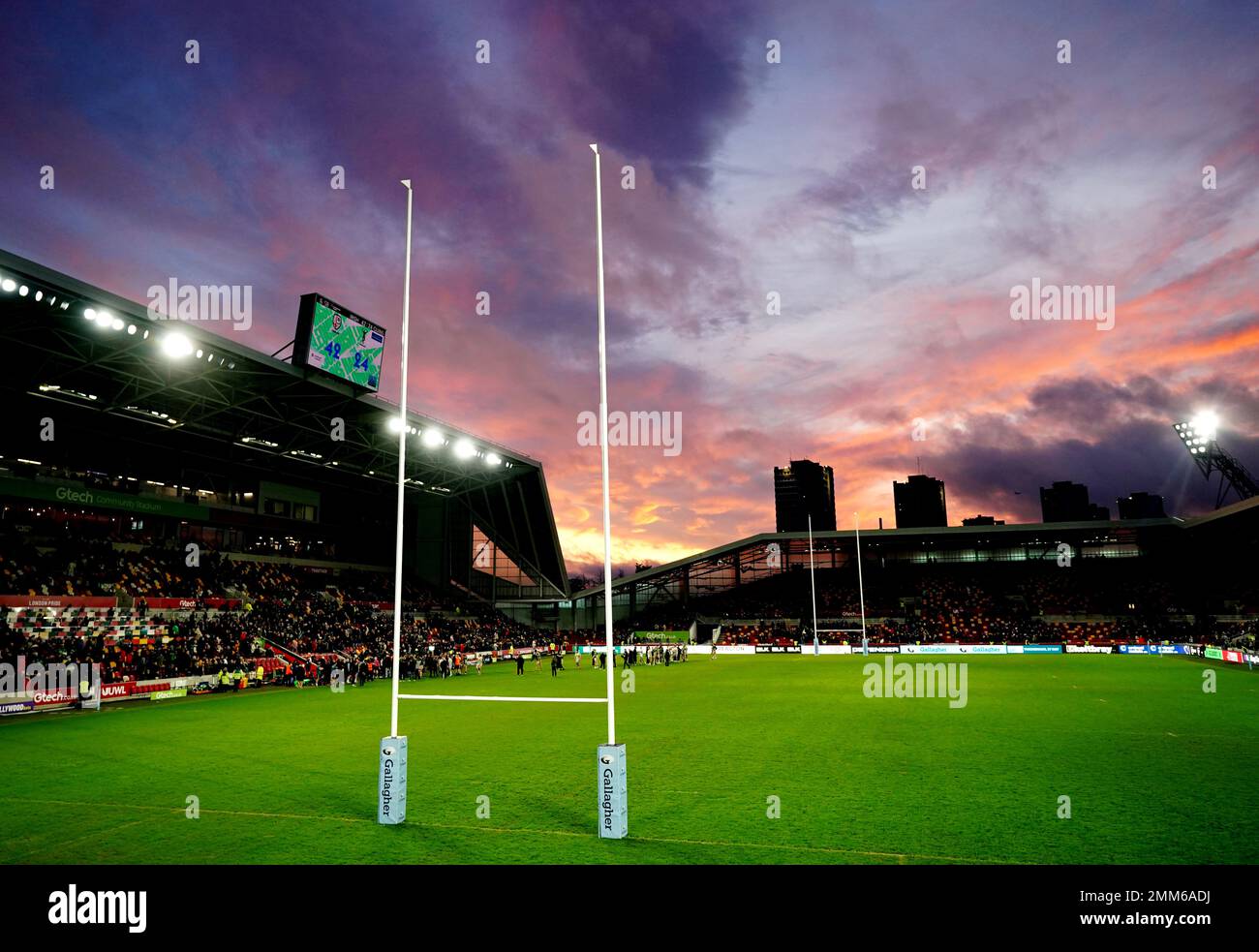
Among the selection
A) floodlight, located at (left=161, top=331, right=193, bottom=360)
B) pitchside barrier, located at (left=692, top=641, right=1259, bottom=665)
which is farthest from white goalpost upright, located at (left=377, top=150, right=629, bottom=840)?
pitchside barrier, located at (left=692, top=641, right=1259, bottom=665)

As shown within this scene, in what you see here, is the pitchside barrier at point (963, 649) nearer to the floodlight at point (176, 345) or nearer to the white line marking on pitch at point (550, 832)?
the floodlight at point (176, 345)

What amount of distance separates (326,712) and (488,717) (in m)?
6.26

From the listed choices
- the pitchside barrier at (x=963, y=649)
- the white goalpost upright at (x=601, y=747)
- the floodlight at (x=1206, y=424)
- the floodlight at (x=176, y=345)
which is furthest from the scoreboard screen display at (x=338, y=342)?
the floodlight at (x=1206, y=424)

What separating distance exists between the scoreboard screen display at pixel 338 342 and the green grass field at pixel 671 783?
1695 cm

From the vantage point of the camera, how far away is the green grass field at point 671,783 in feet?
29.4

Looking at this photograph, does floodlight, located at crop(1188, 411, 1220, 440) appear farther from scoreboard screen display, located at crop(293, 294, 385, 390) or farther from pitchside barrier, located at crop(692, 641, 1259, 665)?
scoreboard screen display, located at crop(293, 294, 385, 390)

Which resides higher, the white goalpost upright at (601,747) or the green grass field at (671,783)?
the white goalpost upright at (601,747)

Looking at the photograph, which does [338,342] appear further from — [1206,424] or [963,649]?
[1206,424]

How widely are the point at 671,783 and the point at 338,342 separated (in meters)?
30.1

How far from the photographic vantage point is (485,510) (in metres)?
69.1
